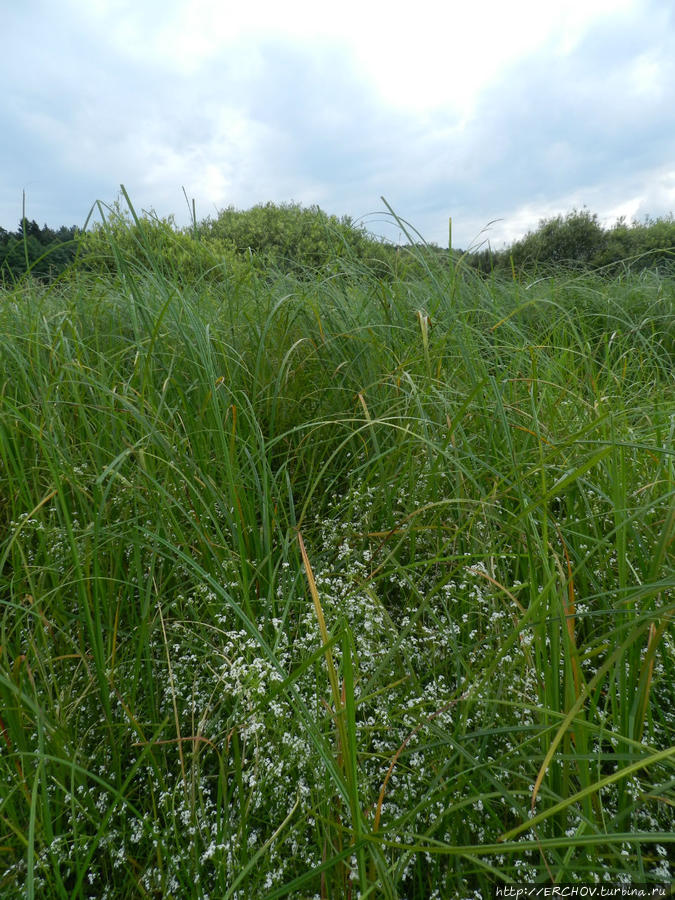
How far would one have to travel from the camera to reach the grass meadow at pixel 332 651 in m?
0.89

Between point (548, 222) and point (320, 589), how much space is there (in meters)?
18.9

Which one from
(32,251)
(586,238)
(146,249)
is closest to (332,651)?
(146,249)

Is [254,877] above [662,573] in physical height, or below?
below

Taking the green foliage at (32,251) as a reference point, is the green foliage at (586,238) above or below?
above

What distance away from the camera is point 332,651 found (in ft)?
3.95

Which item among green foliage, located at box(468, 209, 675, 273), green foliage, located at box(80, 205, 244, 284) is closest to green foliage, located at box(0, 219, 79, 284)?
green foliage, located at box(80, 205, 244, 284)

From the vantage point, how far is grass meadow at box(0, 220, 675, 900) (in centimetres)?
89

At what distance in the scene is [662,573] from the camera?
127 cm

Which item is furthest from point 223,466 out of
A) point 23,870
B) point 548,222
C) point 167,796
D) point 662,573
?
point 548,222

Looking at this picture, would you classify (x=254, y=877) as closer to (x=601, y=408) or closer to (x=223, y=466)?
(x=223, y=466)

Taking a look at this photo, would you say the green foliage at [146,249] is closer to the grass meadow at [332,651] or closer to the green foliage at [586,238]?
the grass meadow at [332,651]

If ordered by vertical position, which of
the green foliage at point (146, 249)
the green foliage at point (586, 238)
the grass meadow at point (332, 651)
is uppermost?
the green foliage at point (586, 238)

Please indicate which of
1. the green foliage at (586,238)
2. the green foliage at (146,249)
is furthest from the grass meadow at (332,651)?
the green foliage at (586,238)

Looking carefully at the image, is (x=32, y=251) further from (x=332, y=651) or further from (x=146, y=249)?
(x=332, y=651)
